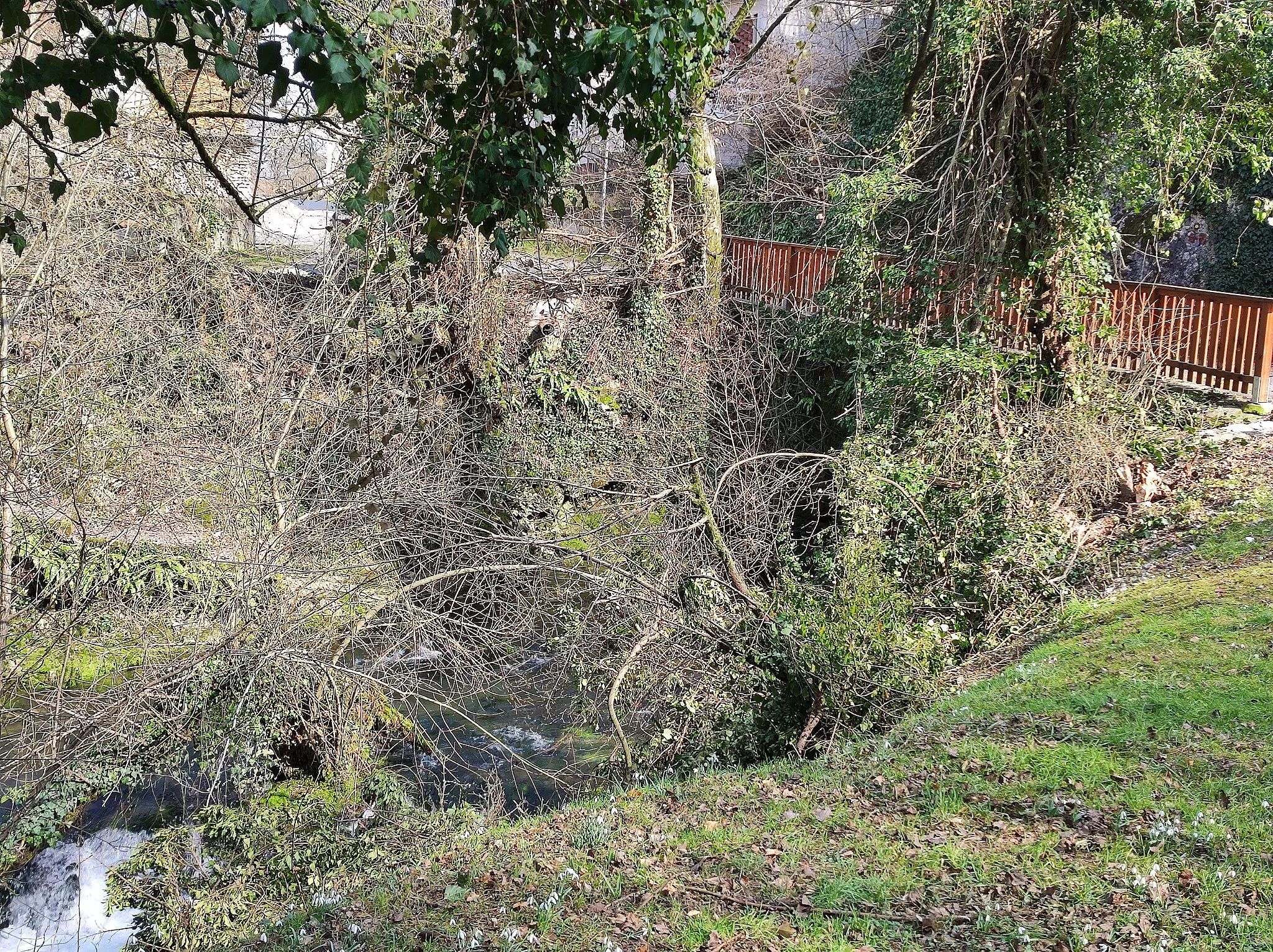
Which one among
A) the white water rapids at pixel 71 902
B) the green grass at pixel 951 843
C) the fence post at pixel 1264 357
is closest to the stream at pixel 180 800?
the white water rapids at pixel 71 902

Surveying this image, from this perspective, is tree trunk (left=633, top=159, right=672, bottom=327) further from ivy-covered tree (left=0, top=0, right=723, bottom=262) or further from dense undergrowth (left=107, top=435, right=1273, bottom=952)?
ivy-covered tree (left=0, top=0, right=723, bottom=262)

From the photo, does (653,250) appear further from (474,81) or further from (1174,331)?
(474,81)

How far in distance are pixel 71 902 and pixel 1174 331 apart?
50.4ft

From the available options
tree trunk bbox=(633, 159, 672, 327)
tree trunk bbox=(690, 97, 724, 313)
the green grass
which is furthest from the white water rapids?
tree trunk bbox=(690, 97, 724, 313)

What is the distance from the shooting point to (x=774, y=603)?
10.2 metres

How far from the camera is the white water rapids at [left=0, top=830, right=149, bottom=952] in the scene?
952cm

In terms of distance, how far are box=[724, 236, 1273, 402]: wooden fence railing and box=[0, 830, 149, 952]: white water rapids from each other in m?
12.3

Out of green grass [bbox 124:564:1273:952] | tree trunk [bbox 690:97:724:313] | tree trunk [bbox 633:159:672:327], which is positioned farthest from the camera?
tree trunk [bbox 690:97:724:313]

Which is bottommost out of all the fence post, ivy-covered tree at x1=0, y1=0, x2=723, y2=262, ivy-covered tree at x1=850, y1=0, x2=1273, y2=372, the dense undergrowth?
the dense undergrowth

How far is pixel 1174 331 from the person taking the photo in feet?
46.0

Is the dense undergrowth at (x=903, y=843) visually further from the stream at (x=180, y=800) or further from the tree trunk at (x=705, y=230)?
the tree trunk at (x=705, y=230)

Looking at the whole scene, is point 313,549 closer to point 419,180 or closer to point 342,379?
point 342,379

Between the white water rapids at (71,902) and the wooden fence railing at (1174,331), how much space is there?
12.3 m

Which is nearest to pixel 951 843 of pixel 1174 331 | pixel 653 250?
pixel 1174 331
